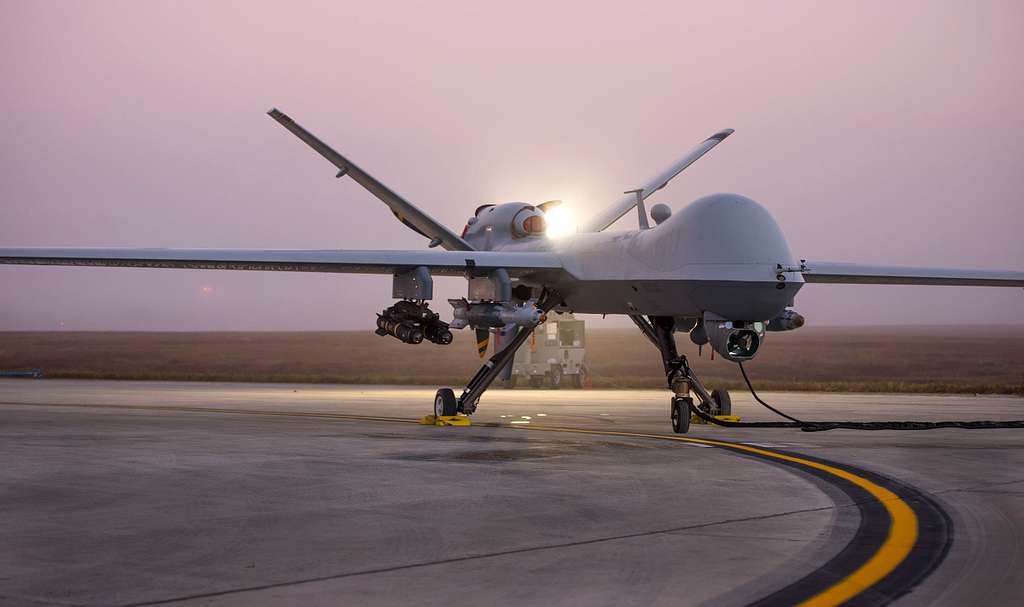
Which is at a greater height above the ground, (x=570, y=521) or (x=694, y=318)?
(x=694, y=318)

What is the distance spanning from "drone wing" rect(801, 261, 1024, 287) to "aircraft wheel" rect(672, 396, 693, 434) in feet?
13.9

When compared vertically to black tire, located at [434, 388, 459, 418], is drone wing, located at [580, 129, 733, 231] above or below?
above

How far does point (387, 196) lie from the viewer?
81.7 feet

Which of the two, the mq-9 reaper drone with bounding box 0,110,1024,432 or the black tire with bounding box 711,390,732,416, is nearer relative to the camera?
the mq-9 reaper drone with bounding box 0,110,1024,432

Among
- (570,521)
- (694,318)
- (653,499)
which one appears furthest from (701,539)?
(694,318)

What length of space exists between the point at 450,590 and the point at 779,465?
8.82 meters

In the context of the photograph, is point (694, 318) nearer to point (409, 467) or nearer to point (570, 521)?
point (409, 467)

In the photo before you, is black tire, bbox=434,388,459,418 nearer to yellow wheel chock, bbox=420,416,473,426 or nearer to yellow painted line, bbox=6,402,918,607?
yellow wheel chock, bbox=420,416,473,426

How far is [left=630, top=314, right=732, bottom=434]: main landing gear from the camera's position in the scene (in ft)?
69.7

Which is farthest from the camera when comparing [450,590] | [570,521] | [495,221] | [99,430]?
[495,221]

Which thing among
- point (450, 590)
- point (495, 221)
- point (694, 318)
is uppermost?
point (495, 221)

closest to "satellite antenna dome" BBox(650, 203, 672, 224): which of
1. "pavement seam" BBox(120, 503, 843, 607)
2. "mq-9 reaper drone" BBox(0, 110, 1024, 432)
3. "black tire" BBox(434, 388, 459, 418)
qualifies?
"mq-9 reaper drone" BBox(0, 110, 1024, 432)

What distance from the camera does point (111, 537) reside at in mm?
9258

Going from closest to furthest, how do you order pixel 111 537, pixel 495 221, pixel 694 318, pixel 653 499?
pixel 111 537 < pixel 653 499 < pixel 694 318 < pixel 495 221
